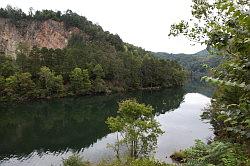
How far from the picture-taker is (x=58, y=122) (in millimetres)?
76125

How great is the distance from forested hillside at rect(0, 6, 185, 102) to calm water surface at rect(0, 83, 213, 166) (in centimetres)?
812

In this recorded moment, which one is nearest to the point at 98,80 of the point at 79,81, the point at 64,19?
the point at 79,81

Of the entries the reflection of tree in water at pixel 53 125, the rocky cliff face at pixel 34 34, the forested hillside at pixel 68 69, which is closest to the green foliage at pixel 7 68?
the forested hillside at pixel 68 69

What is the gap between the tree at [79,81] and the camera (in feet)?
376

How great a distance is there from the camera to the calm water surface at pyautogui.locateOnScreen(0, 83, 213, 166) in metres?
50.5

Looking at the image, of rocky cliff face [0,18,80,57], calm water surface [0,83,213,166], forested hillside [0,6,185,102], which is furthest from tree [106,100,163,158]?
rocky cliff face [0,18,80,57]

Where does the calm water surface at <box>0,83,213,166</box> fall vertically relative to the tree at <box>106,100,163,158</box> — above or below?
below

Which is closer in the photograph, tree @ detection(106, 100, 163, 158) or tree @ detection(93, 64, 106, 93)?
tree @ detection(106, 100, 163, 158)

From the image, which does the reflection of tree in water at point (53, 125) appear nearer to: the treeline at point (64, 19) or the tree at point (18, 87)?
the tree at point (18, 87)

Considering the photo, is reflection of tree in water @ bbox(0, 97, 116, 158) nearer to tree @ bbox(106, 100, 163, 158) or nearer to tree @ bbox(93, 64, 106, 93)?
tree @ bbox(106, 100, 163, 158)

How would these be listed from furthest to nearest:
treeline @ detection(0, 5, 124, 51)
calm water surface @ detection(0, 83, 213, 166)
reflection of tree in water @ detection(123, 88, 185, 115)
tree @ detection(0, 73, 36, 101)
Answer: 1. treeline @ detection(0, 5, 124, 51)
2. tree @ detection(0, 73, 36, 101)
3. reflection of tree in water @ detection(123, 88, 185, 115)
4. calm water surface @ detection(0, 83, 213, 166)

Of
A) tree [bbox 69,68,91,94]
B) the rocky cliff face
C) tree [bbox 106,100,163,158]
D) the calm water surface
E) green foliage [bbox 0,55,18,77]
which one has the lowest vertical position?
the calm water surface

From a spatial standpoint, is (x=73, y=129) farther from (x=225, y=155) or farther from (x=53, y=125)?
(x=225, y=155)

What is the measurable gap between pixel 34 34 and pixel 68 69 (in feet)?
213
